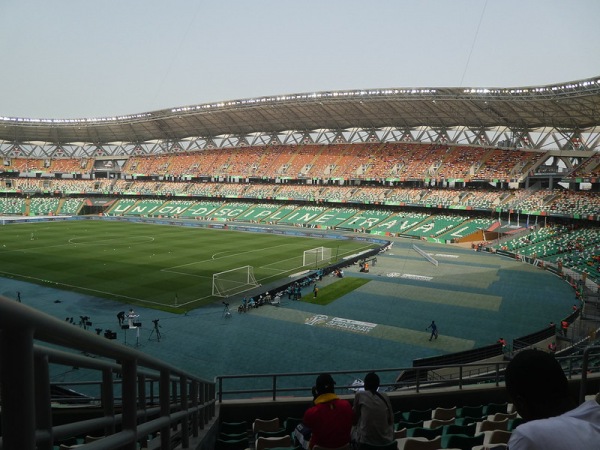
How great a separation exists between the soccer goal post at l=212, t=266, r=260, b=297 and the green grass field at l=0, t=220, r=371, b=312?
70 centimetres

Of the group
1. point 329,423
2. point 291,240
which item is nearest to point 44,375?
point 329,423

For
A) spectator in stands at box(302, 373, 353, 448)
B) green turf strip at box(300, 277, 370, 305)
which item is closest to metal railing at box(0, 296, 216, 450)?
spectator in stands at box(302, 373, 353, 448)

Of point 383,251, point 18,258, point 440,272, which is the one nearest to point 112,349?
point 440,272

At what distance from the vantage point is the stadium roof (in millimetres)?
55812

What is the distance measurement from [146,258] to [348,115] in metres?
49.8

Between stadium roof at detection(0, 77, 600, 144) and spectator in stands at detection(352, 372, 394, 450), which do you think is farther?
stadium roof at detection(0, 77, 600, 144)

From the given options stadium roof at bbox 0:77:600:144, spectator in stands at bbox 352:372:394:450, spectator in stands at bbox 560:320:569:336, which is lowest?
spectator in stands at bbox 560:320:569:336

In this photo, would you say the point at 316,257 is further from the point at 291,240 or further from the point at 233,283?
the point at 291,240

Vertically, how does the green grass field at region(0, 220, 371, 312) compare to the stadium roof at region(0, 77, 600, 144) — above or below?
below

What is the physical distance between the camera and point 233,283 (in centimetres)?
3153

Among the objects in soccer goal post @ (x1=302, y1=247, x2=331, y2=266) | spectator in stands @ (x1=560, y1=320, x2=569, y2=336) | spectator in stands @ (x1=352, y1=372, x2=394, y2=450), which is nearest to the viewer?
spectator in stands @ (x1=352, y1=372, x2=394, y2=450)

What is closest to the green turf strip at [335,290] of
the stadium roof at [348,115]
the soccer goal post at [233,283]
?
the soccer goal post at [233,283]

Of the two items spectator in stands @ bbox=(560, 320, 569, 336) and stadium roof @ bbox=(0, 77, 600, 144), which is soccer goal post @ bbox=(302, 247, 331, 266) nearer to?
spectator in stands @ bbox=(560, 320, 569, 336)

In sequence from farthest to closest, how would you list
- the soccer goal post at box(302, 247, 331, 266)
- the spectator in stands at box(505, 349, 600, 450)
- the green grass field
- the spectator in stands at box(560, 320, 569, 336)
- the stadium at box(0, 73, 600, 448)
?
the soccer goal post at box(302, 247, 331, 266) < the green grass field < the spectator in stands at box(560, 320, 569, 336) < the stadium at box(0, 73, 600, 448) < the spectator in stands at box(505, 349, 600, 450)
